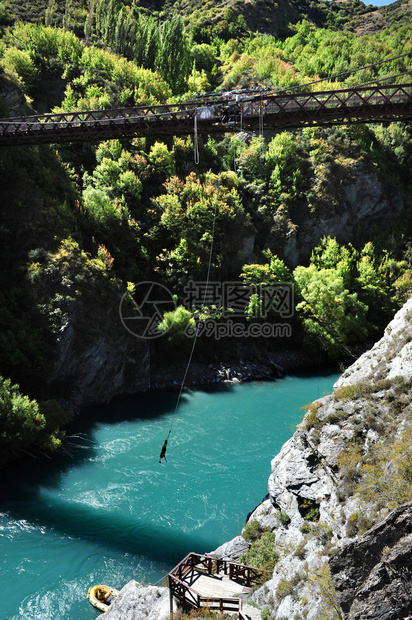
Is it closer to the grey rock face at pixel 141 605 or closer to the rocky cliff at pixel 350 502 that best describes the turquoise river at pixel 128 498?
the grey rock face at pixel 141 605

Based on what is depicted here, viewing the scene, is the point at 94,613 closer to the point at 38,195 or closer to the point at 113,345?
the point at 113,345

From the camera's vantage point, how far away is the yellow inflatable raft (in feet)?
36.7

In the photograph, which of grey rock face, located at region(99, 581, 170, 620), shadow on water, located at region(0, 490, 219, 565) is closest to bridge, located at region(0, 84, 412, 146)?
shadow on water, located at region(0, 490, 219, 565)

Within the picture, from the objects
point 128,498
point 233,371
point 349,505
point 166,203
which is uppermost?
point 166,203

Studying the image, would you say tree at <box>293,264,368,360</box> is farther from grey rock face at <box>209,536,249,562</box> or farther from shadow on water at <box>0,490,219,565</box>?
grey rock face at <box>209,536,249,562</box>

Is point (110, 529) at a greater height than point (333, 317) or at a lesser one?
lesser

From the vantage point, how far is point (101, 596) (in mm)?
11469

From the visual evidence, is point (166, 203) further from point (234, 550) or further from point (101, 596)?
point (101, 596)

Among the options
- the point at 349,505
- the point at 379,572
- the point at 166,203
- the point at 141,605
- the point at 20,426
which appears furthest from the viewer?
the point at 166,203

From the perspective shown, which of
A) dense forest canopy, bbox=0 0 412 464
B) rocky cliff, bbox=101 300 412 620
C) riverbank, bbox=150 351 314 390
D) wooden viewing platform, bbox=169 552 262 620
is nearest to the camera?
rocky cliff, bbox=101 300 412 620

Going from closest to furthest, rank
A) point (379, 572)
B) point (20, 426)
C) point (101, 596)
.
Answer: point (379, 572), point (101, 596), point (20, 426)

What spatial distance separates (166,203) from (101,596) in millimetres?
23835

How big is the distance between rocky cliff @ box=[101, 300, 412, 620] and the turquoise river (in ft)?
9.05

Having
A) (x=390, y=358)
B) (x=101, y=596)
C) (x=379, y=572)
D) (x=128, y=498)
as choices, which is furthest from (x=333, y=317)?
(x=379, y=572)
